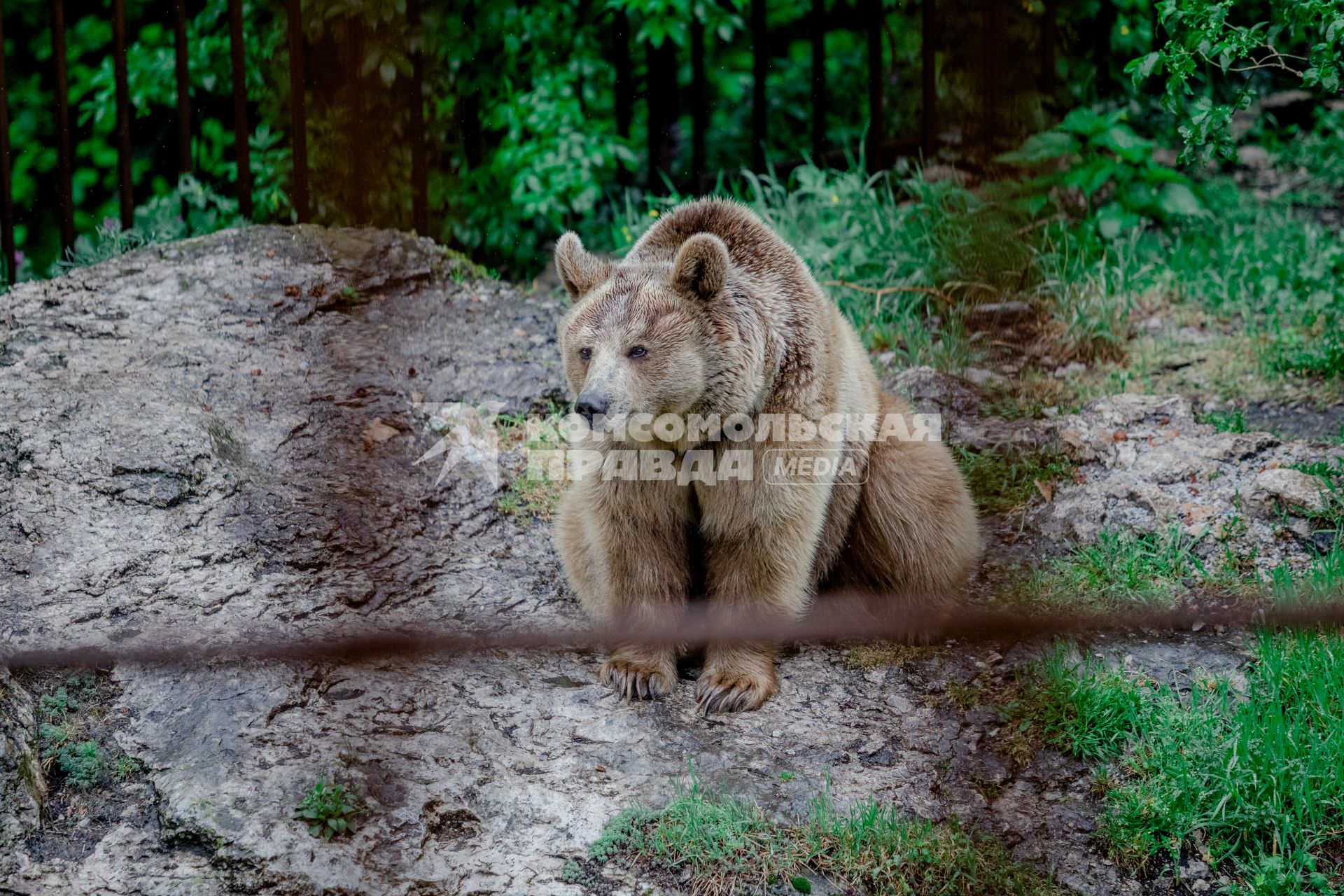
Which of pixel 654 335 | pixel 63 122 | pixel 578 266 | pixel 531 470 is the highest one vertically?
pixel 63 122

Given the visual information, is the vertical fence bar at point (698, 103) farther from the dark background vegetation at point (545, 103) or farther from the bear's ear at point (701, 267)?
the bear's ear at point (701, 267)

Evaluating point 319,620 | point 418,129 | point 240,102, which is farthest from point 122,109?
point 319,620

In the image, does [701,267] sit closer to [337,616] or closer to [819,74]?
[337,616]

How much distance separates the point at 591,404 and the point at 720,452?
48cm

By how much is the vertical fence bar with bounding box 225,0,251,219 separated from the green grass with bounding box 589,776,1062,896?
11.6 ft

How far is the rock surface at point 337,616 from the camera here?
2.32 m

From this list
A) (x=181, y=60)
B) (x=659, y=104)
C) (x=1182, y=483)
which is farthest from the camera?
(x=659, y=104)

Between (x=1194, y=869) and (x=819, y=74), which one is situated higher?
(x=819, y=74)

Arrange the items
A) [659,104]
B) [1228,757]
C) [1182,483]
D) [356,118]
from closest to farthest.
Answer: [356,118]
[1228,757]
[1182,483]
[659,104]

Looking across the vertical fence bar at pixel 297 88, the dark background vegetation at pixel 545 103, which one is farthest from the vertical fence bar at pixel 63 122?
the vertical fence bar at pixel 297 88

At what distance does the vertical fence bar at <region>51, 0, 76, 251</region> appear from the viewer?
4859 millimetres

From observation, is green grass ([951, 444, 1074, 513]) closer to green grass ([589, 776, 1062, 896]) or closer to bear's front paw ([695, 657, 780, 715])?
bear's front paw ([695, 657, 780, 715])

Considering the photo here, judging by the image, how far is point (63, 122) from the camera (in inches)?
196

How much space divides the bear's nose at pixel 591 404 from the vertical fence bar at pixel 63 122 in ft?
11.5
